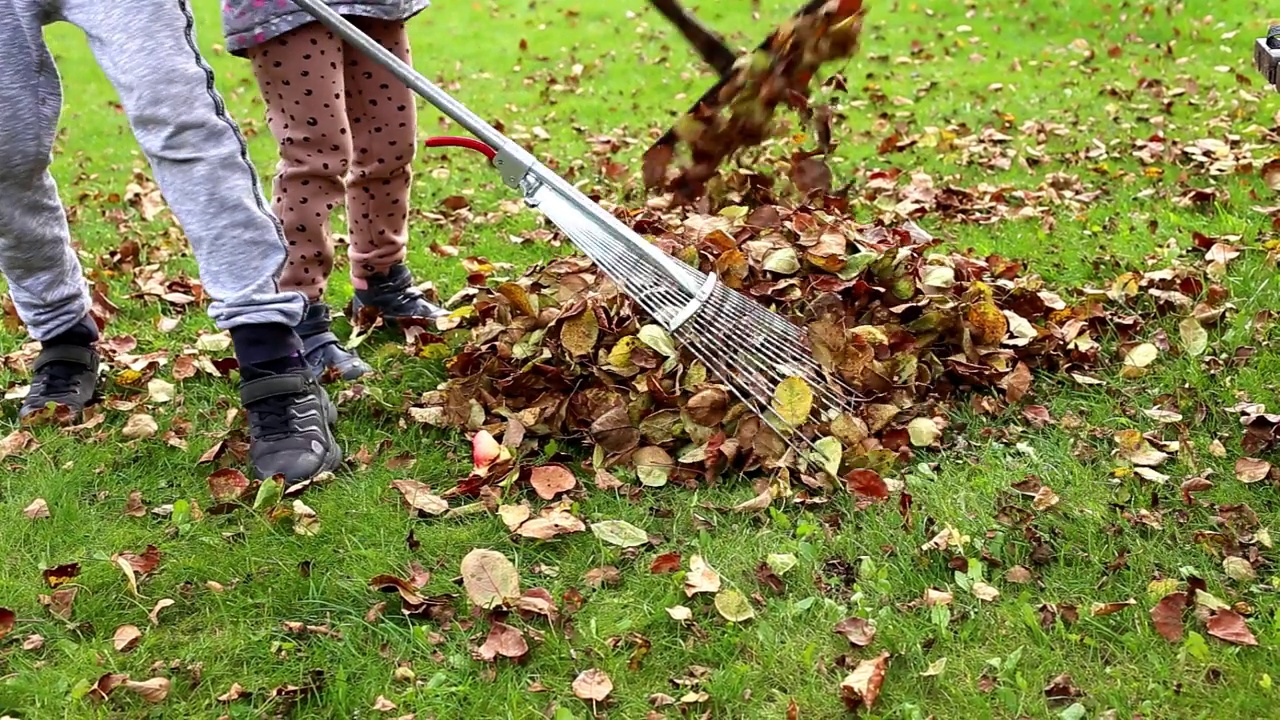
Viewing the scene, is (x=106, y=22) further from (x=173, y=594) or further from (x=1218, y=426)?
(x=1218, y=426)

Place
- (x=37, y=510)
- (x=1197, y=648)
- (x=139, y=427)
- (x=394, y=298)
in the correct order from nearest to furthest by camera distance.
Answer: (x=1197, y=648) < (x=37, y=510) < (x=139, y=427) < (x=394, y=298)

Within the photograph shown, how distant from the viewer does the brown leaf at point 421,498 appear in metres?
2.40

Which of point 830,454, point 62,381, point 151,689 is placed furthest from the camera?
point 62,381

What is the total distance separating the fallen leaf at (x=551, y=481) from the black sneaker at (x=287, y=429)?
1.64ft

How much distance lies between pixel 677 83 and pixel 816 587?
19.2 ft

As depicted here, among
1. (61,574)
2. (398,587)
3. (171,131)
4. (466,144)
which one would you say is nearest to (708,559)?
(398,587)

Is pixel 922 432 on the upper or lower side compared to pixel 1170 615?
lower

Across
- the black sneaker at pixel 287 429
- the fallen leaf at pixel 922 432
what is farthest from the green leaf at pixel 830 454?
the black sneaker at pixel 287 429

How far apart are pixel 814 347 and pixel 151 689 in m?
1.56

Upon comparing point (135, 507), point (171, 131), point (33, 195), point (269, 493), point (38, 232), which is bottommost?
point (135, 507)

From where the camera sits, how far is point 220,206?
7.81 feet

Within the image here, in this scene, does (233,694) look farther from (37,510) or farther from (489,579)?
(37,510)

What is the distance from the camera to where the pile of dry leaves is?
8.24ft

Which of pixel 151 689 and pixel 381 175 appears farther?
pixel 381 175
